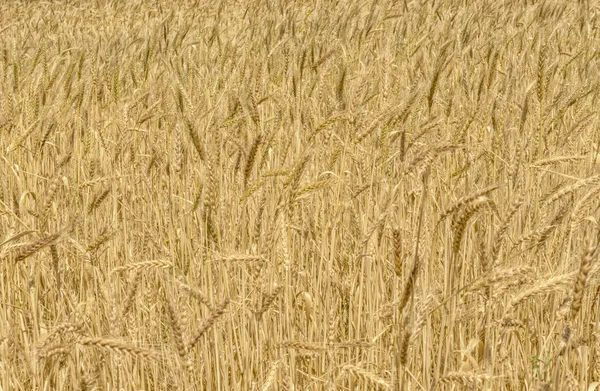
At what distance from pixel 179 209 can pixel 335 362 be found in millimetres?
816

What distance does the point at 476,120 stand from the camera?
8.57ft

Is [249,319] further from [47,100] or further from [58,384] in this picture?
[47,100]

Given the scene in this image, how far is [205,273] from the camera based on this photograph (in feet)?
5.80

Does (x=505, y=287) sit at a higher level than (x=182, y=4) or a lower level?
lower

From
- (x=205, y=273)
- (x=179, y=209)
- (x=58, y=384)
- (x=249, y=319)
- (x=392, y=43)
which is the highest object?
(x=392, y=43)

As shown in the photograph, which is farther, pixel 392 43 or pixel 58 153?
pixel 392 43

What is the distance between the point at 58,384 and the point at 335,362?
588 mm

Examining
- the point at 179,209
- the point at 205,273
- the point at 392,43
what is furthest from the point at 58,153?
the point at 392,43

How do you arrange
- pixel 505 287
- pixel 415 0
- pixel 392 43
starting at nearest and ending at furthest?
pixel 505 287 < pixel 392 43 < pixel 415 0

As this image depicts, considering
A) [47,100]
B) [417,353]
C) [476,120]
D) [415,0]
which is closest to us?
[417,353]

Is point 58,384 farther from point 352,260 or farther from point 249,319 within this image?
point 352,260

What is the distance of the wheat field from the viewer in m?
1.39

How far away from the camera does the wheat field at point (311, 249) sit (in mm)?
1390

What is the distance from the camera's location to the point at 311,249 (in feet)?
6.54
